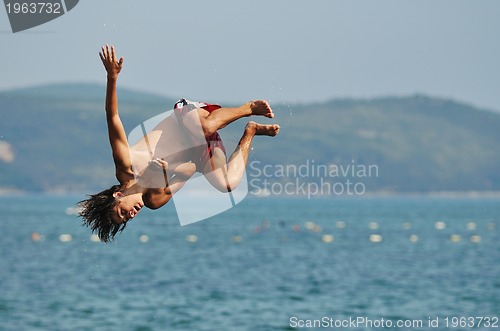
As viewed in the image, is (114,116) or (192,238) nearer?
(114,116)

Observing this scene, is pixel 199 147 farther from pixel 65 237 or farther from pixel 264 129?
pixel 65 237

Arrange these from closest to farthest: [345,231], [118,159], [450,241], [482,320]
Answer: [118,159], [482,320], [450,241], [345,231]

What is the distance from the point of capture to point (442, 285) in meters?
92.4

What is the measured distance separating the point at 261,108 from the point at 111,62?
2.99 metres

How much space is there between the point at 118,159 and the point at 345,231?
166 metres

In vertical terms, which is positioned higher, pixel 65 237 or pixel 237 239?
pixel 65 237

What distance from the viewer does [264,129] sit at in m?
17.7

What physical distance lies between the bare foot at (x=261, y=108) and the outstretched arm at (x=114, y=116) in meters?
2.43

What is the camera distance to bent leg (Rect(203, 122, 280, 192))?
17094 mm

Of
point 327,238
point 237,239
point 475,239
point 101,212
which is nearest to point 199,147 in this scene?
point 101,212

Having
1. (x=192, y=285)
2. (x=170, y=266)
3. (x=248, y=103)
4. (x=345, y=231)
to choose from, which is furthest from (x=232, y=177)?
(x=345, y=231)

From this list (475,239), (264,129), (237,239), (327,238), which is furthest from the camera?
(475,239)

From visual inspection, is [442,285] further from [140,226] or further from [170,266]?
[140,226]

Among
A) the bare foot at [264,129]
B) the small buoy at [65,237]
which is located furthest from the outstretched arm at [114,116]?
the small buoy at [65,237]
